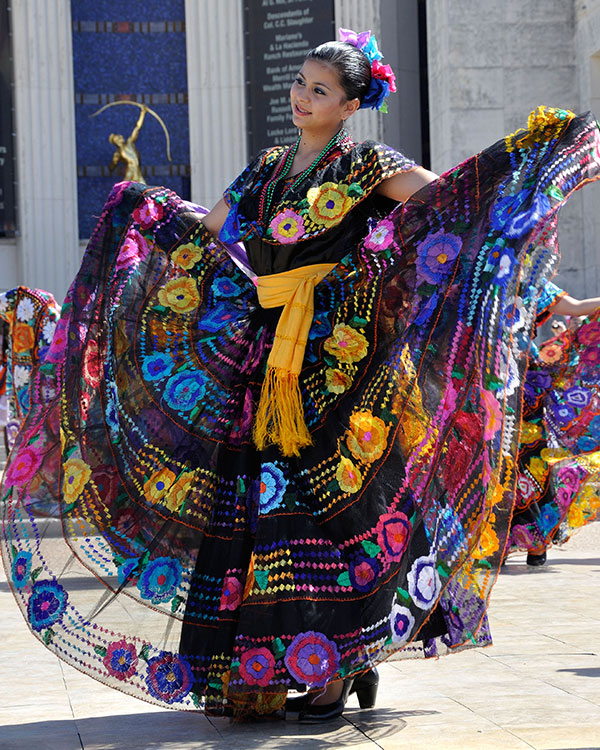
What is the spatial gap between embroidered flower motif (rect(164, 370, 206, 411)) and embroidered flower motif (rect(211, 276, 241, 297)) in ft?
0.76

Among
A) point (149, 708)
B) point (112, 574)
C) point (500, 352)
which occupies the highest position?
point (500, 352)

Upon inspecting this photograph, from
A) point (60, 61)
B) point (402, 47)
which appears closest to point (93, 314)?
point (402, 47)

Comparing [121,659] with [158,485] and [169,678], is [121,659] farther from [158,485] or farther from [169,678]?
[158,485]

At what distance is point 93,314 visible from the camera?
3332mm

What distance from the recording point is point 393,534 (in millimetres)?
2807

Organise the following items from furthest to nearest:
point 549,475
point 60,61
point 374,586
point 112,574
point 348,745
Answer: point 60,61 → point 549,475 → point 112,574 → point 374,586 → point 348,745

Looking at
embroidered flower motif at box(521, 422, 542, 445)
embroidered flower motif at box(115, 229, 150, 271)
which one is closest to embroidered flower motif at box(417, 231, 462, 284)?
embroidered flower motif at box(115, 229, 150, 271)

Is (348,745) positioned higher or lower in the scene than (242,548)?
lower

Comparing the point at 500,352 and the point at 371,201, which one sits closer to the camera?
the point at 500,352

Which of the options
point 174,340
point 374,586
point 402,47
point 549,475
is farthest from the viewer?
point 402,47

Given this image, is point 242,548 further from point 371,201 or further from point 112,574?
point 371,201

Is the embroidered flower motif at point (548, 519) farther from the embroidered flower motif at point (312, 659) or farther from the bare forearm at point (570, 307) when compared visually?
the embroidered flower motif at point (312, 659)

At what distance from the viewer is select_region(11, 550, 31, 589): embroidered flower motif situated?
9.89 ft

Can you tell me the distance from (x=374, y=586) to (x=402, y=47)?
12.8m
